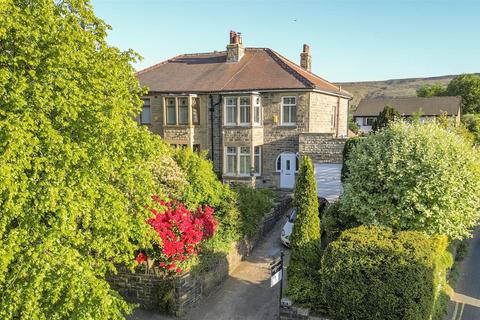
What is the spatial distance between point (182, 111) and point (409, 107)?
43.1 m

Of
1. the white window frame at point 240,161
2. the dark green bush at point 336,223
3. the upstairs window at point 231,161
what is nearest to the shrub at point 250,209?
the dark green bush at point 336,223

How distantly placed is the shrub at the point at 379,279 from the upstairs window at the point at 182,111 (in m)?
16.4

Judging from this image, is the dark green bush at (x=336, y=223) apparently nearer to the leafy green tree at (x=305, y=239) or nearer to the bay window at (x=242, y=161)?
the leafy green tree at (x=305, y=239)

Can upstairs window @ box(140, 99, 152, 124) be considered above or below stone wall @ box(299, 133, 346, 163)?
above

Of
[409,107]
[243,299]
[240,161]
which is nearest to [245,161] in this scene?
[240,161]

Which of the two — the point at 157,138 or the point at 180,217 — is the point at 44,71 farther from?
the point at 180,217

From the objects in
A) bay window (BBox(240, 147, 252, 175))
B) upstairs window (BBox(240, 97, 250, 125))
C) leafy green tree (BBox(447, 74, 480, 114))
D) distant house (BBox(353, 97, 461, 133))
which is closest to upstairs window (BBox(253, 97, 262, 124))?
upstairs window (BBox(240, 97, 250, 125))

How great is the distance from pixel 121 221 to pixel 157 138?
2.48 metres

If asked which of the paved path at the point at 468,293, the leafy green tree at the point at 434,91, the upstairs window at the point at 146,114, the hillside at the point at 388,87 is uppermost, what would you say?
the hillside at the point at 388,87

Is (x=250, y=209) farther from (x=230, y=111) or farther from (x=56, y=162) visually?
(x=230, y=111)

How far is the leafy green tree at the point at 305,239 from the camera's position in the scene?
1067 cm

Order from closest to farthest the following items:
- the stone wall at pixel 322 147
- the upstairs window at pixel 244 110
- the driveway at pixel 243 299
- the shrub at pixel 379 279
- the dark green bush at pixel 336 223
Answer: the shrub at pixel 379 279
the driveway at pixel 243 299
the dark green bush at pixel 336 223
the stone wall at pixel 322 147
the upstairs window at pixel 244 110

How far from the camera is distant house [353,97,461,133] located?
52469 mm

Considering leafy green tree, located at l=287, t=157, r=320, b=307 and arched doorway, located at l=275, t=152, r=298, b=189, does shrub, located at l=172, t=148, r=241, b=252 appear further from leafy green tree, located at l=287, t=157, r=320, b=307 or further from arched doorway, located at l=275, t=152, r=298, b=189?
arched doorway, located at l=275, t=152, r=298, b=189
